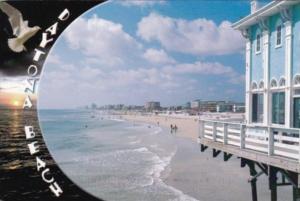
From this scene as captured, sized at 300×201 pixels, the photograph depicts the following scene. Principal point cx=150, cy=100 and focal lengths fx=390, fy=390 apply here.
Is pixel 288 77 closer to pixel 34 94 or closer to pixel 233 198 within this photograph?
pixel 34 94

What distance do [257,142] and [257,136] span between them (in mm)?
852

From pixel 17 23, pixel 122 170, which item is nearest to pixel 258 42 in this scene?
pixel 17 23

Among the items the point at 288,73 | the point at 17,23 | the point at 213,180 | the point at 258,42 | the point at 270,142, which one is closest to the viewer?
the point at 17,23

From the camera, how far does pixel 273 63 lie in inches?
399

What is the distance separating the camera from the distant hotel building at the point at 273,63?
925 centimetres

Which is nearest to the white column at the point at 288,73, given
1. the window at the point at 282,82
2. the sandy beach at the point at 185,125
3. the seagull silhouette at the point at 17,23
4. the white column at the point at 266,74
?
the window at the point at 282,82

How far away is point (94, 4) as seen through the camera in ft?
23.7

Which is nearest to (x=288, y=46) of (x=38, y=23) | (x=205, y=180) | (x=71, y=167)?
(x=38, y=23)

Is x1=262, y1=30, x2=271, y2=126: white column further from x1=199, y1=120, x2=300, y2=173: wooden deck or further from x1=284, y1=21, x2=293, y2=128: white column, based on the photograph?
x1=199, y1=120, x2=300, y2=173: wooden deck

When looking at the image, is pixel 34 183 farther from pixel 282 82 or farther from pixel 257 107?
pixel 282 82

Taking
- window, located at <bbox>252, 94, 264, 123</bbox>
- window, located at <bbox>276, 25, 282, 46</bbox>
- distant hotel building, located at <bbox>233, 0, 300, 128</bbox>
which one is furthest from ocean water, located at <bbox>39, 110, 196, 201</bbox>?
window, located at <bbox>276, 25, 282, 46</bbox>

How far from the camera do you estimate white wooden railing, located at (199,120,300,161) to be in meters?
7.21

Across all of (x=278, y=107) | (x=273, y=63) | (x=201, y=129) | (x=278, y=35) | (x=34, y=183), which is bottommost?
(x=34, y=183)

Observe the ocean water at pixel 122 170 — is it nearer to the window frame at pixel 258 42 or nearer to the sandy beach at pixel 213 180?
the sandy beach at pixel 213 180
